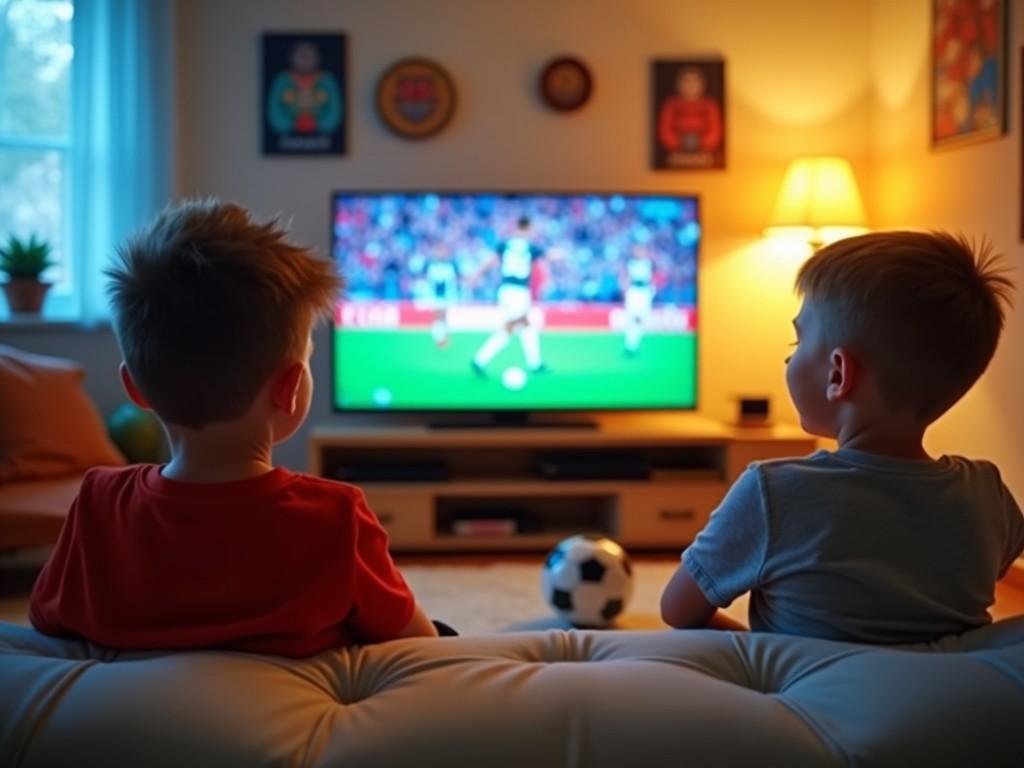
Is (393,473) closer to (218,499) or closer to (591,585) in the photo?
(591,585)

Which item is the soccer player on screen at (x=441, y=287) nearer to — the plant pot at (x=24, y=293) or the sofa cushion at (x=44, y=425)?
the sofa cushion at (x=44, y=425)

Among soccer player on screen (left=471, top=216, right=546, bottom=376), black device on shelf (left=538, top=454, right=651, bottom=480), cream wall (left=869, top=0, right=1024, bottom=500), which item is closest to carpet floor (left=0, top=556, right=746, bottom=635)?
black device on shelf (left=538, top=454, right=651, bottom=480)

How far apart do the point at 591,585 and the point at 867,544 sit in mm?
1464

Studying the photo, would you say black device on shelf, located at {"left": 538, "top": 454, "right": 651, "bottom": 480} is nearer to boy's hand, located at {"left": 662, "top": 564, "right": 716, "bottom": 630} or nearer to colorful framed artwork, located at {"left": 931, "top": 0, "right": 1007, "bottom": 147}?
colorful framed artwork, located at {"left": 931, "top": 0, "right": 1007, "bottom": 147}

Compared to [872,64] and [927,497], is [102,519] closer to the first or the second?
[927,497]

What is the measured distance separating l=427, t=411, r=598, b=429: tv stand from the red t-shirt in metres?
3.04

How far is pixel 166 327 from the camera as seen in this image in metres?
1.08

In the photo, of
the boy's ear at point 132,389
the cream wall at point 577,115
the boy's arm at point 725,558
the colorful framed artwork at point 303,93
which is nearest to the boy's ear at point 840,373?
the boy's arm at point 725,558

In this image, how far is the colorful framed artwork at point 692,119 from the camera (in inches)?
176

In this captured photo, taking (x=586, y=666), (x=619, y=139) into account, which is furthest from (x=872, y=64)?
(x=586, y=666)

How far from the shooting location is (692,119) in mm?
4480

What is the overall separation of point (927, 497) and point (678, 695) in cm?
39

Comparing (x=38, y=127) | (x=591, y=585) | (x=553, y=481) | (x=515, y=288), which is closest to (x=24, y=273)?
(x=38, y=127)

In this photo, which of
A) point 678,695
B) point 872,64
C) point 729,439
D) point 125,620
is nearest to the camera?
point 678,695
